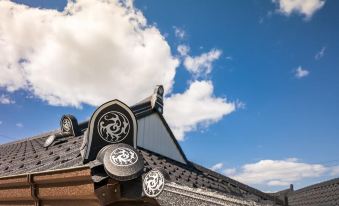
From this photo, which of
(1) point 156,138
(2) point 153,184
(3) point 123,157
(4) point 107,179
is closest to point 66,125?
(1) point 156,138

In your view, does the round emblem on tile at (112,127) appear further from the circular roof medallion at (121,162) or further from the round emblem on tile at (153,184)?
the round emblem on tile at (153,184)

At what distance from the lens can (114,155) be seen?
4414 millimetres

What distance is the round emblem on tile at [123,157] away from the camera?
4.31 metres

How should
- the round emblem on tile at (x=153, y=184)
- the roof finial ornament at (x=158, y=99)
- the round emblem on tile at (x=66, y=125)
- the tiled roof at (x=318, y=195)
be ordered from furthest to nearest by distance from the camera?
the tiled roof at (x=318, y=195) < the roof finial ornament at (x=158, y=99) < the round emblem on tile at (x=66, y=125) < the round emblem on tile at (x=153, y=184)

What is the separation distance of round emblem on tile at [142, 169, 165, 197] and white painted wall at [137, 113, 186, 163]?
4.04m

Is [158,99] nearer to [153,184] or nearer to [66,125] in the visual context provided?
[66,125]

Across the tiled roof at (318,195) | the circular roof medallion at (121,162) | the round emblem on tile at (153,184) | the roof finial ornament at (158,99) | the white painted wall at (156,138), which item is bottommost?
the tiled roof at (318,195)

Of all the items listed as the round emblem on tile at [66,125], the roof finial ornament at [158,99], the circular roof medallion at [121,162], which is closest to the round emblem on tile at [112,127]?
the circular roof medallion at [121,162]

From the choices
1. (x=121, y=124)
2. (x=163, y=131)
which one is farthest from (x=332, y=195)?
(x=121, y=124)

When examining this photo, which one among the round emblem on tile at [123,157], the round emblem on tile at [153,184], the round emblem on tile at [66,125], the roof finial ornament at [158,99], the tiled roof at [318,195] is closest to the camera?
the round emblem on tile at [123,157]

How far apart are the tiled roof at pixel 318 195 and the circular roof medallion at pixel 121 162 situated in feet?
26.3

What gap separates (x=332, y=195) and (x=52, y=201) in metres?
9.01

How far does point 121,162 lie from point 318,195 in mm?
10051

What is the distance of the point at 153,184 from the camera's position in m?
5.23
